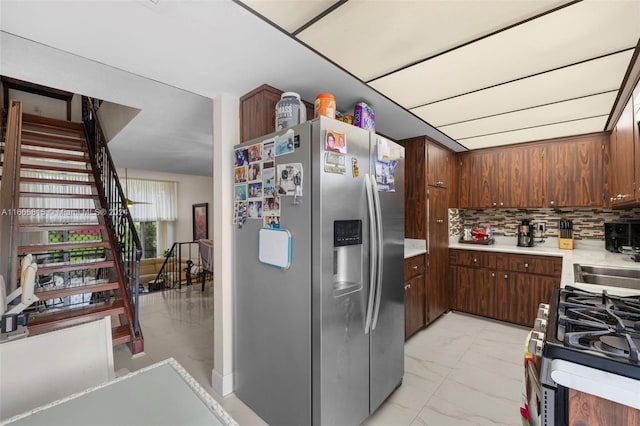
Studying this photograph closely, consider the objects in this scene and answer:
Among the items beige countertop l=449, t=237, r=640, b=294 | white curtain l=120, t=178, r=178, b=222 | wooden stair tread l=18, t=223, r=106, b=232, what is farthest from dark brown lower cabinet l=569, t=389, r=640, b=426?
white curtain l=120, t=178, r=178, b=222

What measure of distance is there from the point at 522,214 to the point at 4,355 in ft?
16.1

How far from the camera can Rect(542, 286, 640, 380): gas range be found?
78 cm

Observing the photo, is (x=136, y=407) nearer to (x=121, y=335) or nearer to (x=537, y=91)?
(x=121, y=335)

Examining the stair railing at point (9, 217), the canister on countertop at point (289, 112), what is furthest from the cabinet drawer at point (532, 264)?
the stair railing at point (9, 217)

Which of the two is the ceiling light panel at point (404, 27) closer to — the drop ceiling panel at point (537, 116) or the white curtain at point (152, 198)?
the drop ceiling panel at point (537, 116)

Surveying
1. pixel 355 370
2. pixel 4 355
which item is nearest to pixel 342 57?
pixel 355 370

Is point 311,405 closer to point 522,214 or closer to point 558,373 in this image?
→ point 558,373

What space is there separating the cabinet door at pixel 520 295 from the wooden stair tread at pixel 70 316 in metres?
4.29

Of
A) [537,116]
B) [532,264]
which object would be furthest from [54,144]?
[532,264]

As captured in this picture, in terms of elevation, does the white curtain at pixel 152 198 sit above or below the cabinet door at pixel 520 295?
above

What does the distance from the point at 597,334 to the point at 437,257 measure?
8.84 feet

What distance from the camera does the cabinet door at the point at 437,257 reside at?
339 cm

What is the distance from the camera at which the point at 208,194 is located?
7258mm

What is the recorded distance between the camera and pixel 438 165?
3648 mm
